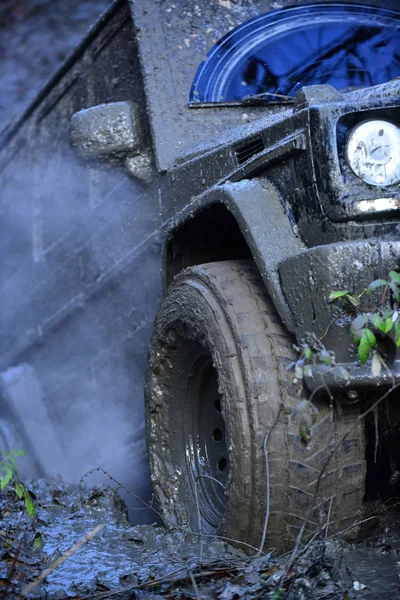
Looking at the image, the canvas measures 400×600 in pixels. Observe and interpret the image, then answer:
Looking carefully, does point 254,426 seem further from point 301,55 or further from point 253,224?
point 301,55

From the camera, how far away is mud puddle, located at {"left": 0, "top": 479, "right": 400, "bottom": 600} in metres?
2.13

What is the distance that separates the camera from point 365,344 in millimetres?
2141

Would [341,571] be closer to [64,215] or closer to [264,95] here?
[264,95]

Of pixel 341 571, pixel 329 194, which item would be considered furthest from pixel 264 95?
pixel 341 571

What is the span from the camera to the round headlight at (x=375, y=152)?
233 cm

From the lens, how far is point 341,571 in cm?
227

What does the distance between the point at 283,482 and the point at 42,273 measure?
3.00 meters

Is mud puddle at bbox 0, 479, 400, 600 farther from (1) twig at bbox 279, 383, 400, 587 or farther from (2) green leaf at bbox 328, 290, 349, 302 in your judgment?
(2) green leaf at bbox 328, 290, 349, 302

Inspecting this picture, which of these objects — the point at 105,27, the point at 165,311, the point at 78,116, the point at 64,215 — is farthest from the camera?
the point at 64,215

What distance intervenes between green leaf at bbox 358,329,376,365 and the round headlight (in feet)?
1.57

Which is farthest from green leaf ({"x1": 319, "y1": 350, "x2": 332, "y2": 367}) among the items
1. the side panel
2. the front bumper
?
the side panel

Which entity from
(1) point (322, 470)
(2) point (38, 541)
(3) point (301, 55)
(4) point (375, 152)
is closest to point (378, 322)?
(1) point (322, 470)

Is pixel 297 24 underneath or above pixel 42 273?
above

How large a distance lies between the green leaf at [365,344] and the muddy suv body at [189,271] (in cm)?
6
